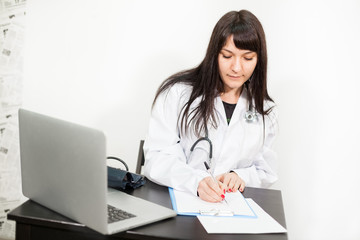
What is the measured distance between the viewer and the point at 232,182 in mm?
1610

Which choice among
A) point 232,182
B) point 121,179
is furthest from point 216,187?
point 121,179

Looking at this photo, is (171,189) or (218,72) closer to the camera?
(171,189)

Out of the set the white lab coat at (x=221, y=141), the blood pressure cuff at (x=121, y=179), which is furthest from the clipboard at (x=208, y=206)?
the white lab coat at (x=221, y=141)

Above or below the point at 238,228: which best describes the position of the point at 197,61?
above

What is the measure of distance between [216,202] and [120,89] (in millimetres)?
1338

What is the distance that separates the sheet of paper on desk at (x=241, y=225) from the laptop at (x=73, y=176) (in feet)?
0.36

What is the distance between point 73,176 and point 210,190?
1.72ft

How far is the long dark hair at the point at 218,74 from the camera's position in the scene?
1.78m

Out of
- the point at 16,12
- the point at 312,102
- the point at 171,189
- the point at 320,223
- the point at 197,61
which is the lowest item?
the point at 320,223

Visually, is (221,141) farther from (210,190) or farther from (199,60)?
(199,60)

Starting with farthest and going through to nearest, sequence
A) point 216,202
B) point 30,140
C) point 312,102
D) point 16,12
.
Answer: point 16,12, point 312,102, point 216,202, point 30,140

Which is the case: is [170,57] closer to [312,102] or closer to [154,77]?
[154,77]

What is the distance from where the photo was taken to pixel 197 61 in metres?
2.52

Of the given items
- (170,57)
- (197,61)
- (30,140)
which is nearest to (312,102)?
(197,61)
